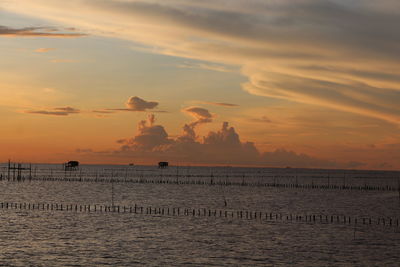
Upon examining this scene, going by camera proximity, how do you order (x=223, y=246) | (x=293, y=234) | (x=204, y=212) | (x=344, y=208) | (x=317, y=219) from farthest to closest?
(x=344, y=208)
(x=204, y=212)
(x=317, y=219)
(x=293, y=234)
(x=223, y=246)

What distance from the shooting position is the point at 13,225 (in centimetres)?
9750

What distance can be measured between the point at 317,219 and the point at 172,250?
164ft

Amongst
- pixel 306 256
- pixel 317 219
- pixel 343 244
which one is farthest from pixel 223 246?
pixel 317 219

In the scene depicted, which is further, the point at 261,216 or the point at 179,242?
the point at 261,216

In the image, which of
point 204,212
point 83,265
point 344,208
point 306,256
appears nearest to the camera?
point 83,265

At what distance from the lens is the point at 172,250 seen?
251ft

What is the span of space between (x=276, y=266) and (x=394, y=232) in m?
39.8

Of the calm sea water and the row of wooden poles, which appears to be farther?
the row of wooden poles

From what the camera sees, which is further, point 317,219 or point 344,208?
point 344,208

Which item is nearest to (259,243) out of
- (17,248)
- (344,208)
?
(17,248)

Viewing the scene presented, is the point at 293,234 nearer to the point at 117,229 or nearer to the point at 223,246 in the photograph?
the point at 223,246

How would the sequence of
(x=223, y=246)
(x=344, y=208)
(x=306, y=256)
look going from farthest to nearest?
(x=344, y=208), (x=223, y=246), (x=306, y=256)

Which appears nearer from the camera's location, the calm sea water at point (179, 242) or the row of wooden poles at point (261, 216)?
the calm sea water at point (179, 242)

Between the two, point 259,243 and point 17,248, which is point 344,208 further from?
point 17,248
